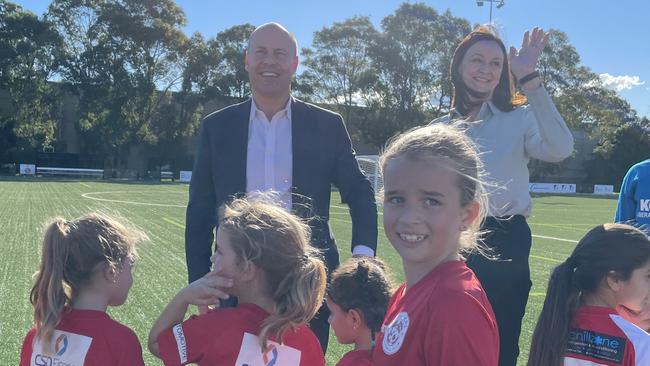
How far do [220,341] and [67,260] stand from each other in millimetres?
740

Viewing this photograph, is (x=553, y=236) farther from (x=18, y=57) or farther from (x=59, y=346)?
(x=18, y=57)

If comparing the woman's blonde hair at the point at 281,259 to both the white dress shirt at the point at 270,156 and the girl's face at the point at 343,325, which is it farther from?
the white dress shirt at the point at 270,156

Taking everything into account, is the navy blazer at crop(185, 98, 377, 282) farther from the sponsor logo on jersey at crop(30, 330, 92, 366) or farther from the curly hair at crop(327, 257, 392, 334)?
the sponsor logo on jersey at crop(30, 330, 92, 366)

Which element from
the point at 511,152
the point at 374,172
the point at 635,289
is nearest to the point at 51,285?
the point at 511,152

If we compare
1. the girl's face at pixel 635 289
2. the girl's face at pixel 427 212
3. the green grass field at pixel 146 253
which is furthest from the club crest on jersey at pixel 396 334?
the green grass field at pixel 146 253

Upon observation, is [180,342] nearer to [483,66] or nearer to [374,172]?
[483,66]

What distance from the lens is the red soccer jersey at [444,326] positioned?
1.37m

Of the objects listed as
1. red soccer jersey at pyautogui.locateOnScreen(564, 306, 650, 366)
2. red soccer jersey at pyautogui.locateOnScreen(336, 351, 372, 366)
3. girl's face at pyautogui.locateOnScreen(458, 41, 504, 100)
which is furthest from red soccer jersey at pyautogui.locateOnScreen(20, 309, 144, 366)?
girl's face at pyautogui.locateOnScreen(458, 41, 504, 100)

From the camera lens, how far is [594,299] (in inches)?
95.3

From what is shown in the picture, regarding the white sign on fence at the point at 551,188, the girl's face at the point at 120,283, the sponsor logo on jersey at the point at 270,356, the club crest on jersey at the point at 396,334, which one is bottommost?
the sponsor logo on jersey at the point at 270,356

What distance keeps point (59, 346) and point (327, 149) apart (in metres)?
1.58

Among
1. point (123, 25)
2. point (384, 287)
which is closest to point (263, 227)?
point (384, 287)

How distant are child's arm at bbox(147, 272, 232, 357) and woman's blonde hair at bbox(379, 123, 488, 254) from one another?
80 cm

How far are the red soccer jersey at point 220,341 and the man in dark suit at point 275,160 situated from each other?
955 mm
